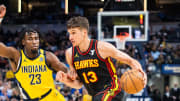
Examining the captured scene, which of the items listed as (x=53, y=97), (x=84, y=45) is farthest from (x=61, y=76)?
(x=53, y=97)

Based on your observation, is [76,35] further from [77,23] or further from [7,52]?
[7,52]

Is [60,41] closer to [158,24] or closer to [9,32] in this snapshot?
[9,32]

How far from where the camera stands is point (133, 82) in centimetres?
390

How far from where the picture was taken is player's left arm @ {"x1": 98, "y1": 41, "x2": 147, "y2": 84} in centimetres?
360

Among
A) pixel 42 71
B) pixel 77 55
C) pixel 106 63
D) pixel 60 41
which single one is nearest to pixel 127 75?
pixel 106 63

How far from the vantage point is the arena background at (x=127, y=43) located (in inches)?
427

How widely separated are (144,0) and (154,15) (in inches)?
369

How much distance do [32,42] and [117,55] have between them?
1.49 meters

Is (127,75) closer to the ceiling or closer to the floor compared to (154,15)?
closer to the floor

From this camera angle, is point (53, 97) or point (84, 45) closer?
point (84, 45)

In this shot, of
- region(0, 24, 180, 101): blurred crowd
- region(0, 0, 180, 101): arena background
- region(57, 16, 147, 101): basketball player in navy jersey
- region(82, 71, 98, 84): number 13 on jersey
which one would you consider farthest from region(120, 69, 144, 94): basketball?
region(0, 24, 180, 101): blurred crowd

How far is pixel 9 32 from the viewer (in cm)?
1551

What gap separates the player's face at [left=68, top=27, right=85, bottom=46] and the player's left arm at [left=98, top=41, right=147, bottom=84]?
277 mm

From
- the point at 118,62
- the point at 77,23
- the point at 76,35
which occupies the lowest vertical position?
the point at 118,62
